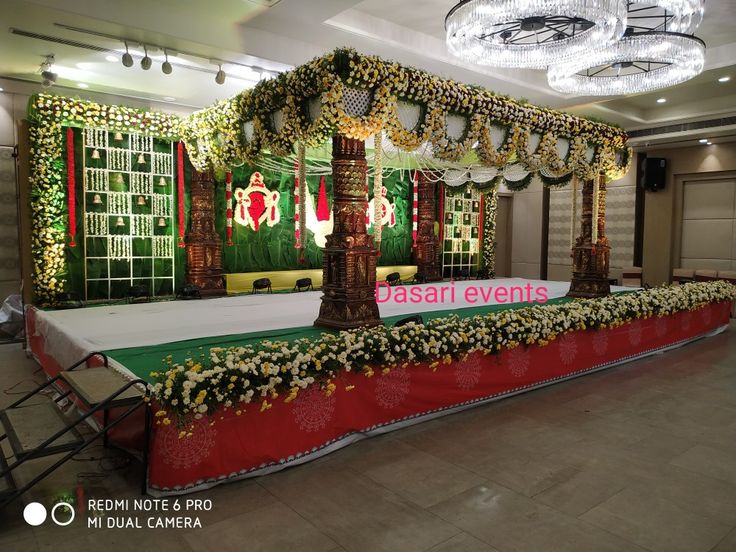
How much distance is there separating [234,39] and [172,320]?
336 centimetres

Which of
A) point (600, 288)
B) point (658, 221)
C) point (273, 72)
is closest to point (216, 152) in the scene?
point (273, 72)

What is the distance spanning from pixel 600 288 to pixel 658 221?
189 inches

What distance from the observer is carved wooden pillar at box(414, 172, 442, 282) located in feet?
38.0

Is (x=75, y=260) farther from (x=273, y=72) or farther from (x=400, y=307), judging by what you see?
(x=400, y=307)

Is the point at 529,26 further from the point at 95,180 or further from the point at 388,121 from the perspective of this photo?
the point at 95,180

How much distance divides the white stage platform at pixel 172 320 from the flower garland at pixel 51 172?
1.13 m

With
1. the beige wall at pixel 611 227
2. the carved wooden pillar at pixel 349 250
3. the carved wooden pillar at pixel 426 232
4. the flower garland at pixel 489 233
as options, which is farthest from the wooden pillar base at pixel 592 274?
the carved wooden pillar at pixel 349 250

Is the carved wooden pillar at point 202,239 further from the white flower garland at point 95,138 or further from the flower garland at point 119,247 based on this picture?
the white flower garland at point 95,138

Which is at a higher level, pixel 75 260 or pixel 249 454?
pixel 75 260

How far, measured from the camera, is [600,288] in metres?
8.27

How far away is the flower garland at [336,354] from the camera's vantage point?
305cm

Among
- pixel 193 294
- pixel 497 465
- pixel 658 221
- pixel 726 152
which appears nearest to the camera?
pixel 497 465

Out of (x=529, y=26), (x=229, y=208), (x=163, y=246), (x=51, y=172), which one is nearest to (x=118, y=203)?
(x=163, y=246)

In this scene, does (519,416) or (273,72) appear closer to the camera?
(519,416)
